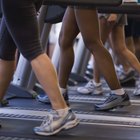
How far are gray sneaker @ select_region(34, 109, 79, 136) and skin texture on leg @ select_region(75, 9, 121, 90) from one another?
0.63 meters

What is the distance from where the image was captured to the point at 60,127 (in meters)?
2.27

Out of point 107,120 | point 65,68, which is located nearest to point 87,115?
point 107,120

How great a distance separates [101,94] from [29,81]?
724 millimetres

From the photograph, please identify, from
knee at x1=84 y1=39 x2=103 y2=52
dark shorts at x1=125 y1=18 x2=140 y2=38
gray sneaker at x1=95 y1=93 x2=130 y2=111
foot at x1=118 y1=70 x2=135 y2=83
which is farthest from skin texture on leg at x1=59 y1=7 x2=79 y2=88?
foot at x1=118 y1=70 x2=135 y2=83

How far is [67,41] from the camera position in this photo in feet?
9.84

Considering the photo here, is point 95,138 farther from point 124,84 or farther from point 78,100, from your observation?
point 124,84

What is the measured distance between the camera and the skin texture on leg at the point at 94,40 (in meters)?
2.64

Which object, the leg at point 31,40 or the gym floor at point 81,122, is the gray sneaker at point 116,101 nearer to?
the gym floor at point 81,122

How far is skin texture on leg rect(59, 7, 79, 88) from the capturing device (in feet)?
9.51

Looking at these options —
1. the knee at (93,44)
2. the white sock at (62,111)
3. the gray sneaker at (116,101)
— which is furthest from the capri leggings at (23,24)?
the gray sneaker at (116,101)

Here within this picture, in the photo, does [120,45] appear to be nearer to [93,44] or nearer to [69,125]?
[93,44]

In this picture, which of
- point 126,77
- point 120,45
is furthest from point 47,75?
point 126,77

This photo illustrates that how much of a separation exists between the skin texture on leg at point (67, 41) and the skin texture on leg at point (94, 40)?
0.22m

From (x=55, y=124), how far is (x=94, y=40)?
28.8 inches
